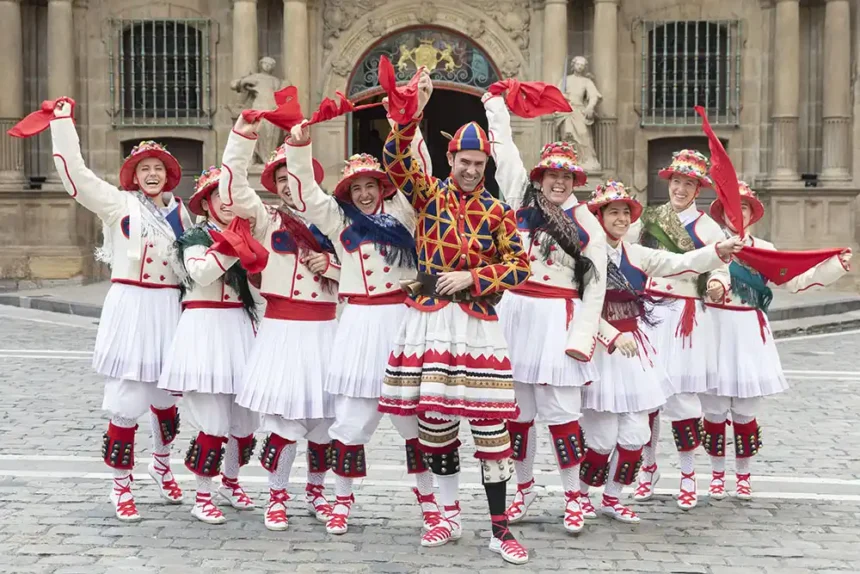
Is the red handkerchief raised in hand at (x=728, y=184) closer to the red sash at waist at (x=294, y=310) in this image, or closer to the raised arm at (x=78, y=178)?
the red sash at waist at (x=294, y=310)

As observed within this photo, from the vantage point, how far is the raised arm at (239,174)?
620 centimetres

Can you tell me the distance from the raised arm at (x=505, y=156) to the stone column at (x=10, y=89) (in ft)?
52.8

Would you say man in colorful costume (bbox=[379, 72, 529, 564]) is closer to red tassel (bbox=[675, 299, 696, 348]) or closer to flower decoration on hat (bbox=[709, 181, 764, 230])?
red tassel (bbox=[675, 299, 696, 348])

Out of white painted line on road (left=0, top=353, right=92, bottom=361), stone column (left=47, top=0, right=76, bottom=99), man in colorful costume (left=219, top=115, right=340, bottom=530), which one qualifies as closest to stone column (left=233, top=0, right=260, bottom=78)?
stone column (left=47, top=0, right=76, bottom=99)

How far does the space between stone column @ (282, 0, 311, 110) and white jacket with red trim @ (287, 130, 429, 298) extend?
14502 millimetres

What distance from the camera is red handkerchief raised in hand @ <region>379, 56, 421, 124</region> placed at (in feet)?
19.6

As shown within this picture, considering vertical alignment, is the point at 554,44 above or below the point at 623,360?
above

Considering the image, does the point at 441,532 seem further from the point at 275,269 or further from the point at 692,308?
the point at 692,308

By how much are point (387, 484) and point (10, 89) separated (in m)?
16.0

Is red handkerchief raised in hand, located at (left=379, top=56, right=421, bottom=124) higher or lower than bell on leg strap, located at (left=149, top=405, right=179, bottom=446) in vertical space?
higher

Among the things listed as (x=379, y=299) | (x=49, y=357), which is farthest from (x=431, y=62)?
(x=379, y=299)

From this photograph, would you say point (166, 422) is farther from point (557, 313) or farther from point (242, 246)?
point (557, 313)

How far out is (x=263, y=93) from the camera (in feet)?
66.6

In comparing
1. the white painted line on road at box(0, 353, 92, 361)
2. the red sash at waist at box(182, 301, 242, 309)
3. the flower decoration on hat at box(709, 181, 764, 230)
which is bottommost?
the white painted line on road at box(0, 353, 92, 361)
